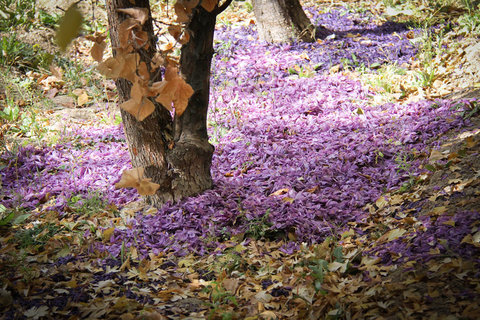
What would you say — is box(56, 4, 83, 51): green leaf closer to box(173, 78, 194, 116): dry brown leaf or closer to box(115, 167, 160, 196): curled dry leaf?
box(173, 78, 194, 116): dry brown leaf

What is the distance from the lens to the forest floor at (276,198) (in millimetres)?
2127

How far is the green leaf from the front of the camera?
46.4 inches

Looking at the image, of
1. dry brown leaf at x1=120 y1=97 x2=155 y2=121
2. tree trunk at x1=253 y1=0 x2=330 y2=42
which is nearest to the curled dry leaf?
dry brown leaf at x1=120 y1=97 x2=155 y2=121

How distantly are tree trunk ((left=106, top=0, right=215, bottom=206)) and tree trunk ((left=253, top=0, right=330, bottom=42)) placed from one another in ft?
10.7

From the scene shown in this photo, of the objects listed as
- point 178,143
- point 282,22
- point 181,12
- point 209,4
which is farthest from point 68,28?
point 282,22

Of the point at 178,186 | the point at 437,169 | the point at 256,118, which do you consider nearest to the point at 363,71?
the point at 256,118

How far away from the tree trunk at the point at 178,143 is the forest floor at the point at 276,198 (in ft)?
0.53

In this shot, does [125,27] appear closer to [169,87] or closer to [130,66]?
[130,66]

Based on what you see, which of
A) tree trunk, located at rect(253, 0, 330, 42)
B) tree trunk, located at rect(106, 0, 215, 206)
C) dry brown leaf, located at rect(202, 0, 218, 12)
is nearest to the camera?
dry brown leaf, located at rect(202, 0, 218, 12)

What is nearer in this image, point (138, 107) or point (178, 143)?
point (138, 107)

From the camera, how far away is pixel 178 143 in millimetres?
3105

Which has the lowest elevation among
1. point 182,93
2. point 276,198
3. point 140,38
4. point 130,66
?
point 276,198

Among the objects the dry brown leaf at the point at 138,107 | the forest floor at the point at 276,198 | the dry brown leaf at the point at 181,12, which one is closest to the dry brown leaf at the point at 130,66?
the dry brown leaf at the point at 138,107

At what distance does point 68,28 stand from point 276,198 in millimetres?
2206
